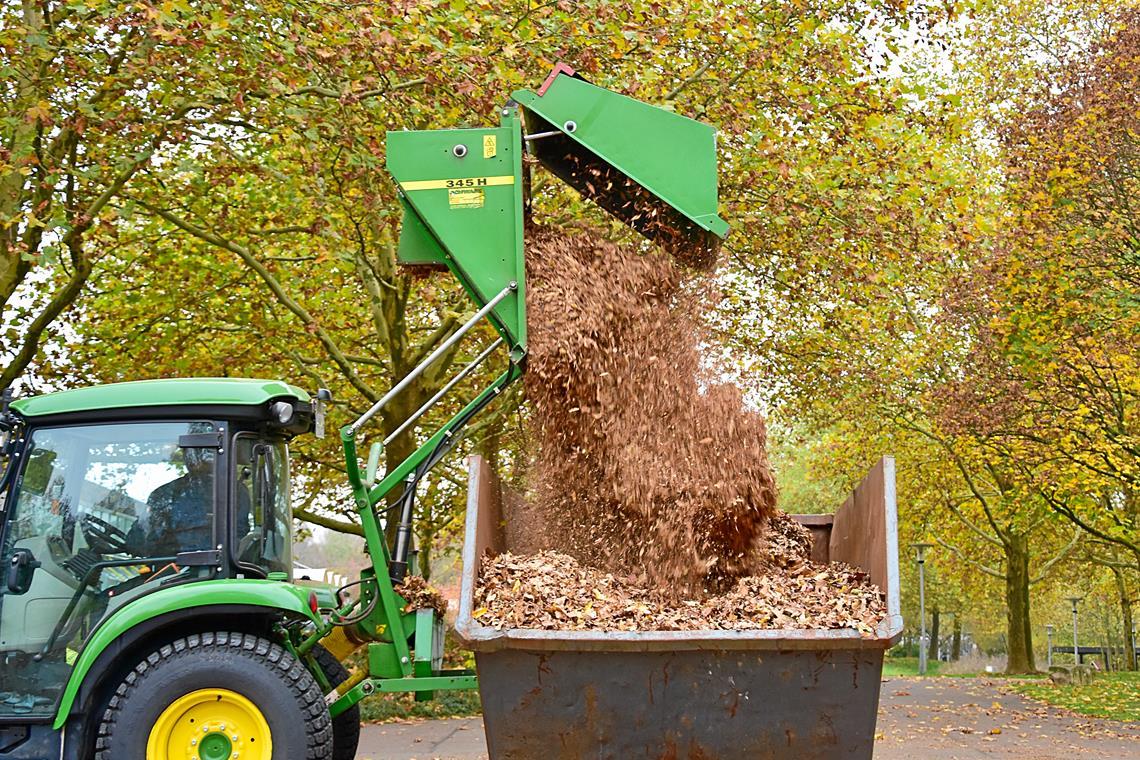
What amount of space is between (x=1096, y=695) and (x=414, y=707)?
9191 millimetres

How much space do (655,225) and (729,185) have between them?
5094 millimetres

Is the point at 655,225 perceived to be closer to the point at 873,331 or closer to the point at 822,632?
the point at 822,632

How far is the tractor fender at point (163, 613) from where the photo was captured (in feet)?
15.3

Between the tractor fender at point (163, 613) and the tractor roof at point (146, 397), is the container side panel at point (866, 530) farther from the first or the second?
the tractor roof at point (146, 397)

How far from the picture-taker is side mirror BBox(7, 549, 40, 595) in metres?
4.82

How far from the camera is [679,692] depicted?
4.01 metres

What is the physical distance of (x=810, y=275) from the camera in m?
11.1

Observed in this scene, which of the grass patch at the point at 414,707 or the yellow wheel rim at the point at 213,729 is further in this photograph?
the grass patch at the point at 414,707

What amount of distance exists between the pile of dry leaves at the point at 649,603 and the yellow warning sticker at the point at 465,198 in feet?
5.48

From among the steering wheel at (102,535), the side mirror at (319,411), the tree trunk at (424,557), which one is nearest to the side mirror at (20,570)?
the steering wheel at (102,535)

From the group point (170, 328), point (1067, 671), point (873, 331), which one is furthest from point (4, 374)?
point (1067, 671)

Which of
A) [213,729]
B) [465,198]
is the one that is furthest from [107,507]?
[465,198]

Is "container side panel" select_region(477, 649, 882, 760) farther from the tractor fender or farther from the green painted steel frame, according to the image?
the tractor fender

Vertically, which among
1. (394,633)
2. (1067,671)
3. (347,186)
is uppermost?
(347,186)
